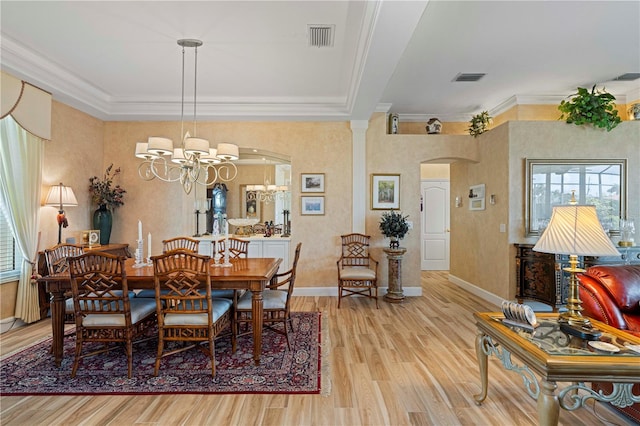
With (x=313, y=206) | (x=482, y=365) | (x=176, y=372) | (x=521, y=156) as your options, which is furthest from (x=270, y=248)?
(x=521, y=156)

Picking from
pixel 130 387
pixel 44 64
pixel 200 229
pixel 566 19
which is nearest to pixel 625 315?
pixel 566 19

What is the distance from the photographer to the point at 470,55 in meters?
3.88

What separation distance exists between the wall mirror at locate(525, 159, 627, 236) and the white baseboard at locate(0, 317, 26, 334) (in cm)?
667

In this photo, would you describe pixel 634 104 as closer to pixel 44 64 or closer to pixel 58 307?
pixel 58 307

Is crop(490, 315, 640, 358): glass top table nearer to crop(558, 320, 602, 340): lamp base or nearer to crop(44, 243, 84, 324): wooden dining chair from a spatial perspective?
crop(558, 320, 602, 340): lamp base

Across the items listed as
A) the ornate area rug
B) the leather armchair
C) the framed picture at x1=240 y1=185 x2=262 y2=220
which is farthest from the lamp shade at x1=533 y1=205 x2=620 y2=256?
the framed picture at x1=240 y1=185 x2=262 y2=220

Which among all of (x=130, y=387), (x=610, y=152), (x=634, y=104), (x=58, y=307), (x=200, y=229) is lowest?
(x=130, y=387)

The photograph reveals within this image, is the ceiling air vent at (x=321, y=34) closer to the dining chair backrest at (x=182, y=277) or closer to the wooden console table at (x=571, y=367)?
the dining chair backrest at (x=182, y=277)

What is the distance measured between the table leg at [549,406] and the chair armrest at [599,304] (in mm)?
1176

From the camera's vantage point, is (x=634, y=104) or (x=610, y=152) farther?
(x=634, y=104)

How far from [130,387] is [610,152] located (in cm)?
623

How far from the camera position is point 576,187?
15.2ft

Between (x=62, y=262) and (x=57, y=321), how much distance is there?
0.72m

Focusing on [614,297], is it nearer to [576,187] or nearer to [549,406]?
[549,406]
